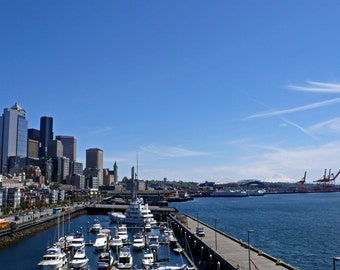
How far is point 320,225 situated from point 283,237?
20870mm

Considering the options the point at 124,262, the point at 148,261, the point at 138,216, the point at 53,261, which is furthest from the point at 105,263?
the point at 138,216

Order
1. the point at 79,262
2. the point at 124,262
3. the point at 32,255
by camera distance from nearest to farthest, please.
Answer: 1. the point at 79,262
2. the point at 124,262
3. the point at 32,255

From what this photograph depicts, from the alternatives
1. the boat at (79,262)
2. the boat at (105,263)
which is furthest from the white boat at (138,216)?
the boat at (105,263)

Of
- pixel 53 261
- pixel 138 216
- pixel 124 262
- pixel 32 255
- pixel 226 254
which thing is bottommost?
pixel 32 255

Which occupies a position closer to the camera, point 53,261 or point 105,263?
point 53,261

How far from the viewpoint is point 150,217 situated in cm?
8594

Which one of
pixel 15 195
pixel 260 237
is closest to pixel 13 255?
pixel 260 237

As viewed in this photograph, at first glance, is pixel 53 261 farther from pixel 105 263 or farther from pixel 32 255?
pixel 32 255

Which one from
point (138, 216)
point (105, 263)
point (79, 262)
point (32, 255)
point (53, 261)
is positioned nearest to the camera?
point (53, 261)

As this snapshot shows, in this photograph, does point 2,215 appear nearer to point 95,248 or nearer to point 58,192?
point 95,248

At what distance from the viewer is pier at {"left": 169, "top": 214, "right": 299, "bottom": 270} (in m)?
35.3

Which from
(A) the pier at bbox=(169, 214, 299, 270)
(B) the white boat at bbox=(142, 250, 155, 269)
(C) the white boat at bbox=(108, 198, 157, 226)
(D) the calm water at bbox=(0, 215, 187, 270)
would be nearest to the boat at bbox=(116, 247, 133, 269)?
(B) the white boat at bbox=(142, 250, 155, 269)

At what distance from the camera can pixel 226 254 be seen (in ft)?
137

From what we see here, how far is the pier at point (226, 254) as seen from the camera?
116 ft
